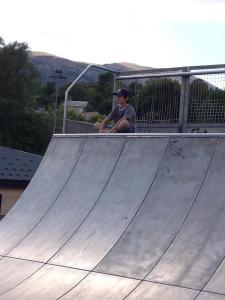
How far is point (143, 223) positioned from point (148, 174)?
83cm

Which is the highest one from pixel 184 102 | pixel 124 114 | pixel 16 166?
pixel 184 102

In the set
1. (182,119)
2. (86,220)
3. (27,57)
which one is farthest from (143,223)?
(27,57)

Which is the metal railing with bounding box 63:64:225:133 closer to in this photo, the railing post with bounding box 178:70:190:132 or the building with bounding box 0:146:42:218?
the railing post with bounding box 178:70:190:132

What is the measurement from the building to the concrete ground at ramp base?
1725cm

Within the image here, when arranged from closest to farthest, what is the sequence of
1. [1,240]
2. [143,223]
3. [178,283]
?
[178,283], [143,223], [1,240]

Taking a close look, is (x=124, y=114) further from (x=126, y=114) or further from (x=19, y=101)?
(x=19, y=101)

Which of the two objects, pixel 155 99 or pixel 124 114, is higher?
pixel 155 99

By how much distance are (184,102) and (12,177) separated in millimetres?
18108

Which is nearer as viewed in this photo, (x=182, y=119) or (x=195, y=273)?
(x=195, y=273)

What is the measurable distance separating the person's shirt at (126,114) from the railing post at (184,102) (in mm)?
730

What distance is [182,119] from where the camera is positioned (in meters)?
9.96

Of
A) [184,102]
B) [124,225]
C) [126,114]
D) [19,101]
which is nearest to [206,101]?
[184,102]

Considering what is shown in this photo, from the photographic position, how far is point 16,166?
28266 millimetres

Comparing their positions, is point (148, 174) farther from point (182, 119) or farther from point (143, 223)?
point (182, 119)
